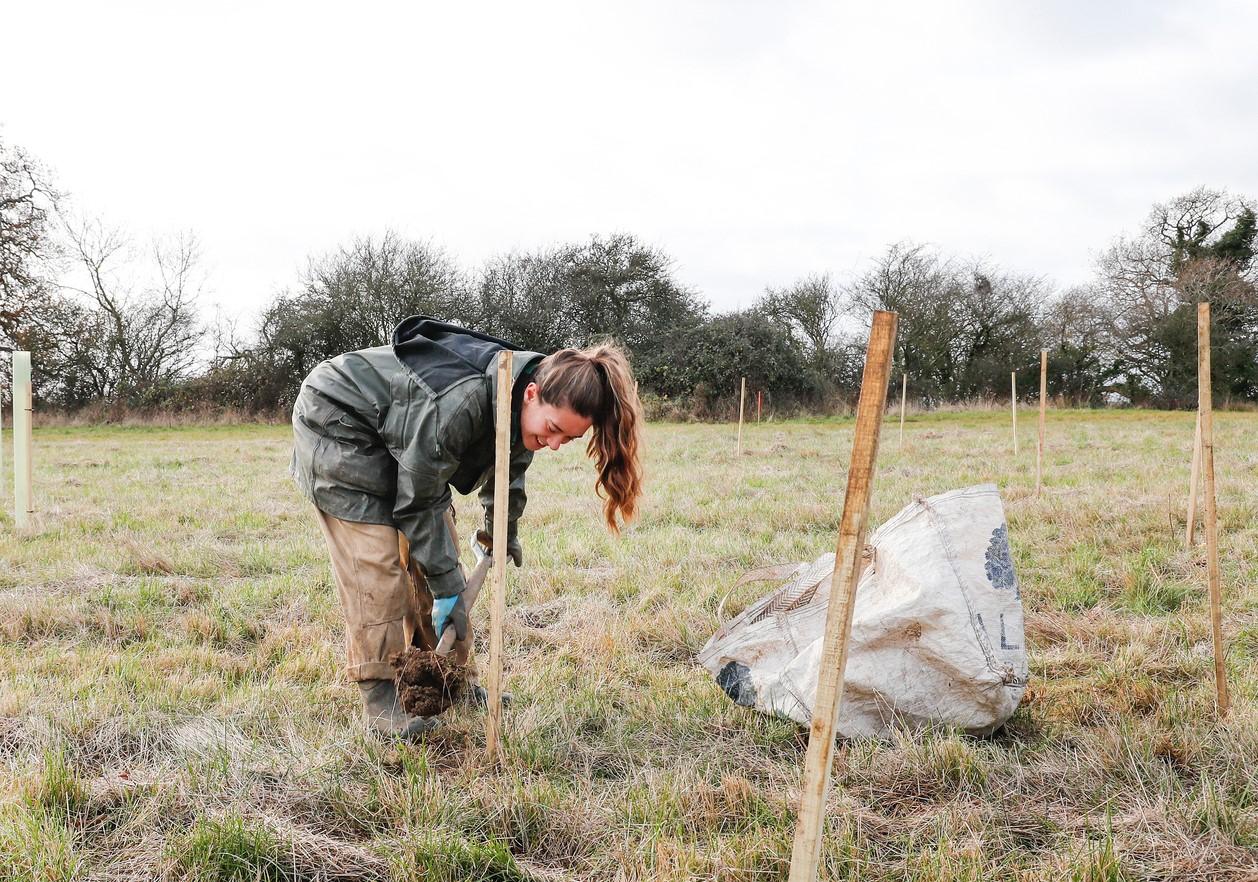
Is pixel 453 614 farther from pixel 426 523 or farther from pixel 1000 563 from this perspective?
pixel 1000 563

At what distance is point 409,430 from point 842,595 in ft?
4.87

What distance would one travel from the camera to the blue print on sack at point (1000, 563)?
8.84 ft

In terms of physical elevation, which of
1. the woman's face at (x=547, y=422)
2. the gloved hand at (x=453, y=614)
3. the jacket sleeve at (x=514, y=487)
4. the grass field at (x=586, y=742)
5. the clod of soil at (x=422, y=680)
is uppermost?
the woman's face at (x=547, y=422)

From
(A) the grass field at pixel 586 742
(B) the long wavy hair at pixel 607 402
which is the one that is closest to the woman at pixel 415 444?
(B) the long wavy hair at pixel 607 402

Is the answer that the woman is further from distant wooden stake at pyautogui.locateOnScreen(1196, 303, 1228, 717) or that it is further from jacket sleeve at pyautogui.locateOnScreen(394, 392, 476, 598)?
distant wooden stake at pyautogui.locateOnScreen(1196, 303, 1228, 717)

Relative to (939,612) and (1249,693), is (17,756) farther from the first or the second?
(1249,693)

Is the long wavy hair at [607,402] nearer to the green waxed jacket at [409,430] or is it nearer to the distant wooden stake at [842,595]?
the green waxed jacket at [409,430]

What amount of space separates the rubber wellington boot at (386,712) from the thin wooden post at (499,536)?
0.34 metres

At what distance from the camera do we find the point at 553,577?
4.62 meters

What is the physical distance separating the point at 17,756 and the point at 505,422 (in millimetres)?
1686

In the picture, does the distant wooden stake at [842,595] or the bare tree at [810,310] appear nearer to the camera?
the distant wooden stake at [842,595]

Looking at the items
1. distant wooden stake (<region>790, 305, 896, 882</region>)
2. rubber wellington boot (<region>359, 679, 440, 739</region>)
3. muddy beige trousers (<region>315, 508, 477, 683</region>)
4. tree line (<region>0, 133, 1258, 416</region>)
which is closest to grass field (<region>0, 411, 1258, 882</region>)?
rubber wellington boot (<region>359, 679, 440, 739</region>)

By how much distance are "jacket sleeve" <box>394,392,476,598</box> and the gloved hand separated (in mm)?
45

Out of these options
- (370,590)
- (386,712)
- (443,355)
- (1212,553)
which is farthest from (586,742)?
(1212,553)
